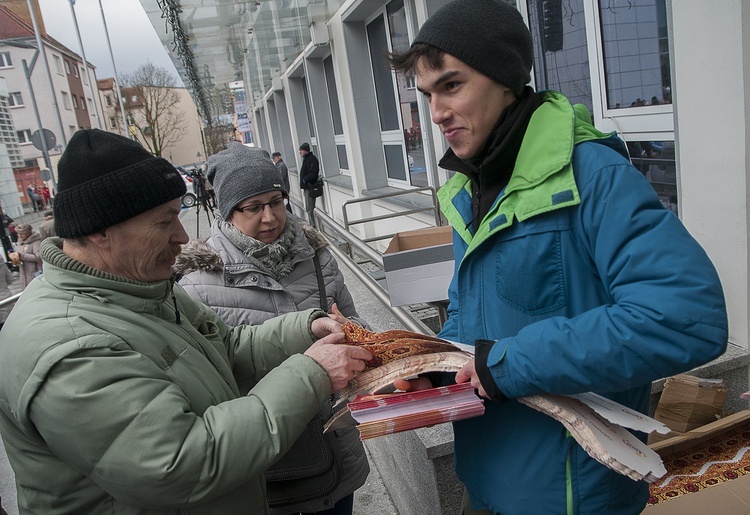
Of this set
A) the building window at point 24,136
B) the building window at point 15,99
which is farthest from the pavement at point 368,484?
the building window at point 15,99

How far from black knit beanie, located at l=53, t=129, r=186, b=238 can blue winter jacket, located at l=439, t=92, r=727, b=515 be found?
2.54 feet

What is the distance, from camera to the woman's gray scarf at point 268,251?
2098 millimetres

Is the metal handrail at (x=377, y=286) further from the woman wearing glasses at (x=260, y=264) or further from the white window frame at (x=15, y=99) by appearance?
the white window frame at (x=15, y=99)

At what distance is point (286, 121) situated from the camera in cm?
2088

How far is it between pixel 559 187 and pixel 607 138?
0.19 meters

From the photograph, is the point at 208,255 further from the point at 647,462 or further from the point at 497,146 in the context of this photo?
the point at 647,462

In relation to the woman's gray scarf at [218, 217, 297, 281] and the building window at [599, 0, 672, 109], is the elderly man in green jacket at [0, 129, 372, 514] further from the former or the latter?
the building window at [599, 0, 672, 109]

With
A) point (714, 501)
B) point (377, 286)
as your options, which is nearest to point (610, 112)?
point (377, 286)

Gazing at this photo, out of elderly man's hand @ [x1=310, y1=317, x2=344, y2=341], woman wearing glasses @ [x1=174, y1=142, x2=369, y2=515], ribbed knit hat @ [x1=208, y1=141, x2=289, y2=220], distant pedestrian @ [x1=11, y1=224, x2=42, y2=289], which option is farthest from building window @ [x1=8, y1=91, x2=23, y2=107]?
elderly man's hand @ [x1=310, y1=317, x2=344, y2=341]

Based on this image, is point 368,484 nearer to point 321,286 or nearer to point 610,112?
point 321,286

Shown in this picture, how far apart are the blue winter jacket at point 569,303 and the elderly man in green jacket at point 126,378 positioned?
0.43 metres

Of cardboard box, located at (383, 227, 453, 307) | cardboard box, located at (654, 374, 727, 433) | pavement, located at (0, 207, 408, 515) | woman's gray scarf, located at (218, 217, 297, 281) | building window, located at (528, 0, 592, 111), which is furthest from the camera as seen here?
building window, located at (528, 0, 592, 111)

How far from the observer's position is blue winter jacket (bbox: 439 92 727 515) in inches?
39.5

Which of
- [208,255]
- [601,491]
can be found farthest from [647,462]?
[208,255]
